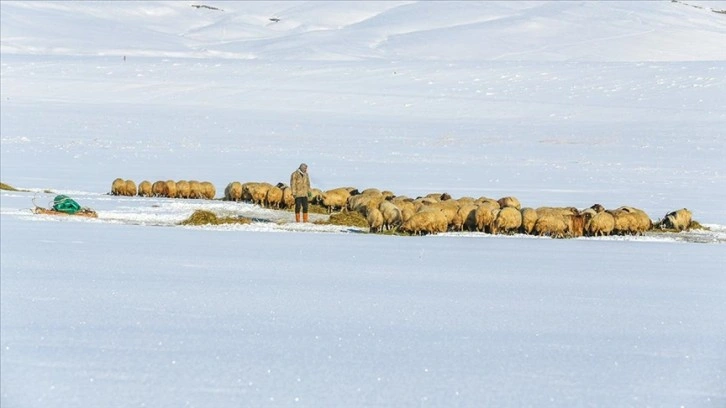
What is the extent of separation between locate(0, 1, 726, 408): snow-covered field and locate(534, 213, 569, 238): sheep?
209mm

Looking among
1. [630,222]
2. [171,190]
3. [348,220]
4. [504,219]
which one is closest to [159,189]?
[171,190]

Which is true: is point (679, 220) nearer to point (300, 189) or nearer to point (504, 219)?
point (504, 219)

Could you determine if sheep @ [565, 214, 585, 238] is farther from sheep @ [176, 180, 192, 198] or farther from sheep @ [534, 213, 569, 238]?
sheep @ [176, 180, 192, 198]

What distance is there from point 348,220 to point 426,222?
1.32 metres

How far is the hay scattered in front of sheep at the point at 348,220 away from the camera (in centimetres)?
1328

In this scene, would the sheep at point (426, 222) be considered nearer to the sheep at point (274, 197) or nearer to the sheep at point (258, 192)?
the sheep at point (274, 197)

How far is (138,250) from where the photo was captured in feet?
34.3

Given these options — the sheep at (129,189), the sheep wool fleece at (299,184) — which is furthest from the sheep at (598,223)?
the sheep at (129,189)

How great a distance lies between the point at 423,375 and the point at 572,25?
58.4m

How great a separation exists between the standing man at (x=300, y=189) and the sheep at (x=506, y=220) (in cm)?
218

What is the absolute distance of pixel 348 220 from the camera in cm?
1342

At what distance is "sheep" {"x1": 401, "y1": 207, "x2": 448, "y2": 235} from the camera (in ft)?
40.5

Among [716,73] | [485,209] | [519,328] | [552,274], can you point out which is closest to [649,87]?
[716,73]

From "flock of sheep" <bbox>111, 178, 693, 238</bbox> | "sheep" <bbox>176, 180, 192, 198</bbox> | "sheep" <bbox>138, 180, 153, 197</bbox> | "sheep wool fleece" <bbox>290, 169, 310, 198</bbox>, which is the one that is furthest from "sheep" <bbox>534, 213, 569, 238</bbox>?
"sheep" <bbox>138, 180, 153, 197</bbox>
